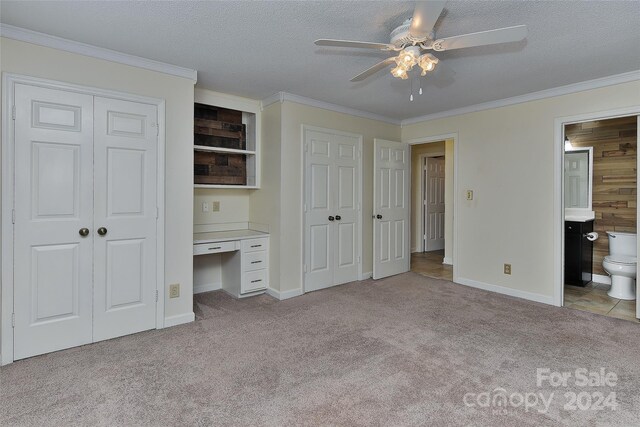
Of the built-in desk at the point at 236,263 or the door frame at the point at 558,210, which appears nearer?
the door frame at the point at 558,210

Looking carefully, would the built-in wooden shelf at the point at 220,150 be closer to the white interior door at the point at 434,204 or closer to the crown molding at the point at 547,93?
the crown molding at the point at 547,93

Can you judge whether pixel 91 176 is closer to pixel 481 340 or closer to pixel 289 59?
pixel 289 59

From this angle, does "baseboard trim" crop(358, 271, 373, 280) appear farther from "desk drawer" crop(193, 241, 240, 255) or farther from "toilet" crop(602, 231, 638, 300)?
"toilet" crop(602, 231, 638, 300)

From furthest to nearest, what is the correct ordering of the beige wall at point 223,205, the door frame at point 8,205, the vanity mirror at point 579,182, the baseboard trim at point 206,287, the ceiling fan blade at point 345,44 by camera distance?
the vanity mirror at point 579,182, the baseboard trim at point 206,287, the beige wall at point 223,205, the door frame at point 8,205, the ceiling fan blade at point 345,44

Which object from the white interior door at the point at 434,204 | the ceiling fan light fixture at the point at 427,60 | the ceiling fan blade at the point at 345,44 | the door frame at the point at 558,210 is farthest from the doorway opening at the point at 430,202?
the ceiling fan blade at the point at 345,44

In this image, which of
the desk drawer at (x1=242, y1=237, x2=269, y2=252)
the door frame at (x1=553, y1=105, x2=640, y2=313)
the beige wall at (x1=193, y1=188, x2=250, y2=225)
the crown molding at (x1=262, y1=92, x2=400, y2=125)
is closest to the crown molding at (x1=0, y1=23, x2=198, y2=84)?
the crown molding at (x1=262, y1=92, x2=400, y2=125)

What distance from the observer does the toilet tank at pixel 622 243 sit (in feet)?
13.4

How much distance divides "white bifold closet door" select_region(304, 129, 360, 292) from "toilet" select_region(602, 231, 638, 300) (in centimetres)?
296

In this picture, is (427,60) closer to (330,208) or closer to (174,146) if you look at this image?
(174,146)

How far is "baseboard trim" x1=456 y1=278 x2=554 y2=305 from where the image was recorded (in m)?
3.76

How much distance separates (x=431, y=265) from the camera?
5.73 m

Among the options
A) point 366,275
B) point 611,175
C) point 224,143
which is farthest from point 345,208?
point 611,175

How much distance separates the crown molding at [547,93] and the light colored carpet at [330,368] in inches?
89.3

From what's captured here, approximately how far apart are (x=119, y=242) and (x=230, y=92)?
1972mm
